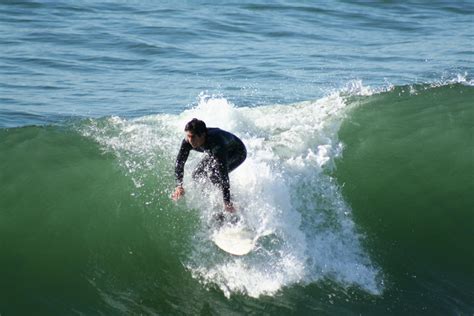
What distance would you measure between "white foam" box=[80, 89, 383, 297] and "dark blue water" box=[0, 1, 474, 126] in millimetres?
2212

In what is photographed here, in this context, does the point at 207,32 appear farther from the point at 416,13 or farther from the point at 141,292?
the point at 141,292

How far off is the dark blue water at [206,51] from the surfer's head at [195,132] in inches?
219

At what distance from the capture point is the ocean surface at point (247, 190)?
7.72 meters

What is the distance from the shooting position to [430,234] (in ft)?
30.3

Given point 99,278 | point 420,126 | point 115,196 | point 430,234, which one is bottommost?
point 99,278

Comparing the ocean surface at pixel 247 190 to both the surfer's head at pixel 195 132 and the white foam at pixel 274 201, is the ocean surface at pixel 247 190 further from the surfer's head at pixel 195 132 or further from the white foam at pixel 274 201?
the surfer's head at pixel 195 132

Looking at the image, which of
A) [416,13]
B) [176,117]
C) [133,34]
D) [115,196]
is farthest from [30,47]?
[416,13]

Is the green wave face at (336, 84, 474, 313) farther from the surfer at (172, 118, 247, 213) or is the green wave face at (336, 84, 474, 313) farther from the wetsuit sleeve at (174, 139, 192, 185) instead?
the wetsuit sleeve at (174, 139, 192, 185)

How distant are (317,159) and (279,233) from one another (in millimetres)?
2005

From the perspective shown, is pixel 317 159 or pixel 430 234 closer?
pixel 430 234

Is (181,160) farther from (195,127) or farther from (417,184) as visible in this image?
(417,184)

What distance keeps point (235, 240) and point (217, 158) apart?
859 mm

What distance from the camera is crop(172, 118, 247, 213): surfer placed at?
7441mm

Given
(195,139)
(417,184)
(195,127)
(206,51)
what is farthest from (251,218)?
(206,51)
